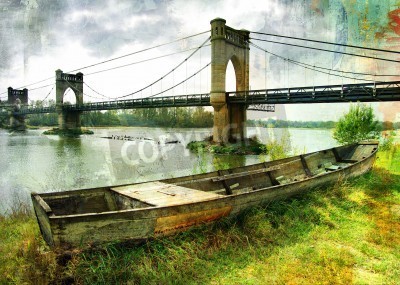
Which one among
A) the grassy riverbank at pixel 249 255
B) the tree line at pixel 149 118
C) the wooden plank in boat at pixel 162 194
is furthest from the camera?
the tree line at pixel 149 118

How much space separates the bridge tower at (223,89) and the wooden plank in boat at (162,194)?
23793mm

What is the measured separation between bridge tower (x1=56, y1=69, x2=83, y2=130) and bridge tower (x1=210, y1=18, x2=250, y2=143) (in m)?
43.8

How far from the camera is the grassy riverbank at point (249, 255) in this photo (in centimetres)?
436

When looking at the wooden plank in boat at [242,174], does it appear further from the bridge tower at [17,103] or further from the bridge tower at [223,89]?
the bridge tower at [17,103]

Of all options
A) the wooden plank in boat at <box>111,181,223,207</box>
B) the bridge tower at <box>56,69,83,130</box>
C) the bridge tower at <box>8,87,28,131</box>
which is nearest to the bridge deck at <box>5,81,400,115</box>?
the wooden plank in boat at <box>111,181,223,207</box>

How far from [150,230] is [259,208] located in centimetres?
257

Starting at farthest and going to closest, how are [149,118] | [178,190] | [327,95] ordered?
[149,118] < [327,95] < [178,190]

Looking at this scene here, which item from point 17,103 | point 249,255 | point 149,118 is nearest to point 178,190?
point 249,255

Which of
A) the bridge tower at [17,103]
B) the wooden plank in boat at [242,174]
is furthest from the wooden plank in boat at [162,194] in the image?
the bridge tower at [17,103]

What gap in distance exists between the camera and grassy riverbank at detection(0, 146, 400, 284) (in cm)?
436

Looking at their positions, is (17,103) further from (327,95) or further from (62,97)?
(327,95)

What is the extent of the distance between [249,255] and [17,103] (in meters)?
120

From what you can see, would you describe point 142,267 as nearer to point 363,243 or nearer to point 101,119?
point 363,243

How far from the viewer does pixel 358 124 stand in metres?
16.4
